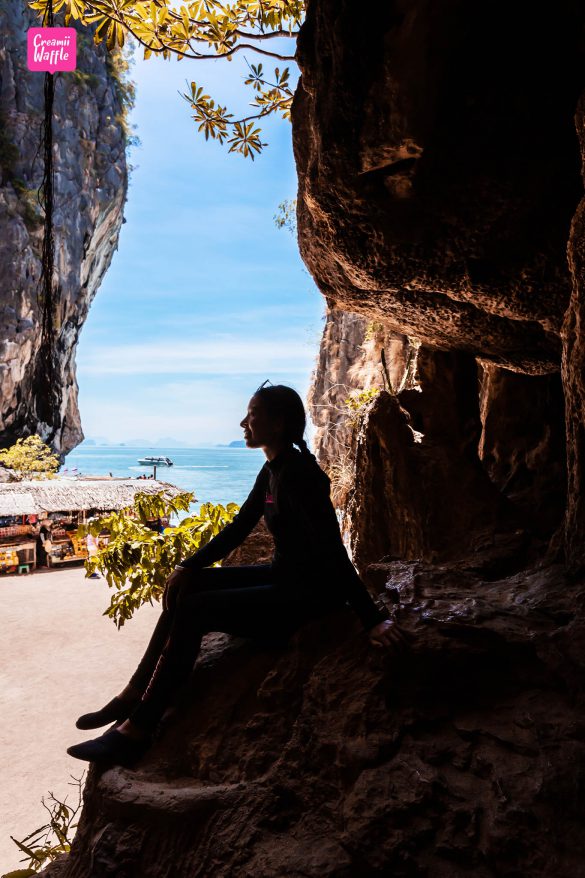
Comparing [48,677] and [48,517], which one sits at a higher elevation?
[48,517]

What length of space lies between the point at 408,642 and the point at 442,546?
7.59 ft

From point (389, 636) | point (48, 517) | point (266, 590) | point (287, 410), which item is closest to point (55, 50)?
point (287, 410)

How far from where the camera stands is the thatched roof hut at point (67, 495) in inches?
561

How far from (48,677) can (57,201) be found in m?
27.6

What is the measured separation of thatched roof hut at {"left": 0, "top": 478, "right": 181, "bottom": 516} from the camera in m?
14.3

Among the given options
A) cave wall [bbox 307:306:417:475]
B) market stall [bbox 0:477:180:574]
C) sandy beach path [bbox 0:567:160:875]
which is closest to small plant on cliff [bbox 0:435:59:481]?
market stall [bbox 0:477:180:574]

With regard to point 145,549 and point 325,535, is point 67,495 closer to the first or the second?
point 145,549

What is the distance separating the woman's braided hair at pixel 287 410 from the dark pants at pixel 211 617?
596mm

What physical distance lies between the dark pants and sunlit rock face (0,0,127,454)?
24669 mm

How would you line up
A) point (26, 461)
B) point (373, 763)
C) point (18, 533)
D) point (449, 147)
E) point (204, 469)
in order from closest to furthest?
point (373, 763)
point (449, 147)
point (18, 533)
point (26, 461)
point (204, 469)

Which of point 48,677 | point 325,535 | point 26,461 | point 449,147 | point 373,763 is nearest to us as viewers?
point 373,763

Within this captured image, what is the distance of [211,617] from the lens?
2.14 meters

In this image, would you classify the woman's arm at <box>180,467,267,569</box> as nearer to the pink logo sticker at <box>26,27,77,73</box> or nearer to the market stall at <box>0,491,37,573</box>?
the pink logo sticker at <box>26,27,77,73</box>

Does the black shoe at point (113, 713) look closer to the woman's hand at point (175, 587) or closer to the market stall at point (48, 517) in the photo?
the woman's hand at point (175, 587)
